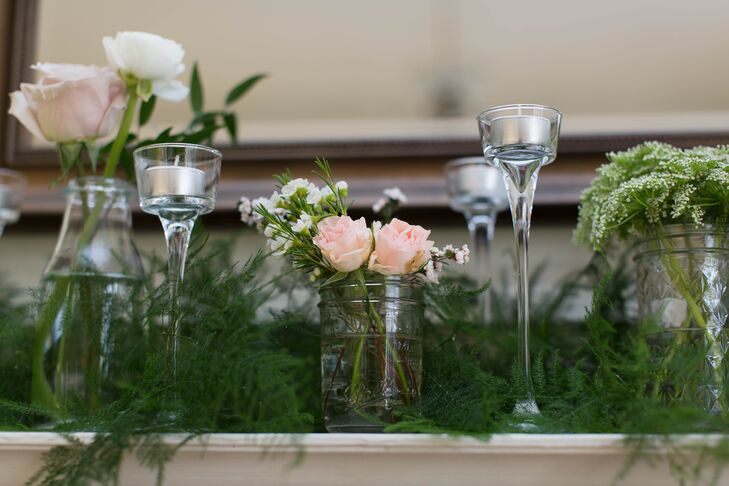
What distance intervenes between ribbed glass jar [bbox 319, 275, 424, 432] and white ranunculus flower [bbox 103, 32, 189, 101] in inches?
10.4

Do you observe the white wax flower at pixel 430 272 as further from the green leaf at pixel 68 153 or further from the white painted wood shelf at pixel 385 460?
the green leaf at pixel 68 153

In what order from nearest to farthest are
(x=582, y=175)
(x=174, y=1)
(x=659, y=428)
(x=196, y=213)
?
(x=659, y=428) < (x=196, y=213) < (x=582, y=175) < (x=174, y=1)

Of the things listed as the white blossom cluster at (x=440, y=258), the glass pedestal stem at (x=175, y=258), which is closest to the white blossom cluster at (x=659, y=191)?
the white blossom cluster at (x=440, y=258)

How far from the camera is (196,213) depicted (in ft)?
1.92

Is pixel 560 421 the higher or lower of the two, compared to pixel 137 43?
lower

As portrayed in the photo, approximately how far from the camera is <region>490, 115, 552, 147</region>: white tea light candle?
53 centimetres

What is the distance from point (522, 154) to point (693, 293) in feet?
0.56

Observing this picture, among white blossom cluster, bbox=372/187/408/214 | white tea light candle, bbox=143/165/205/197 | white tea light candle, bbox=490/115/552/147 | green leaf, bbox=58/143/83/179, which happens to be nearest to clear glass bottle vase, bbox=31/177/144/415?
green leaf, bbox=58/143/83/179

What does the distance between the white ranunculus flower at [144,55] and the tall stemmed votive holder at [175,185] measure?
0.12m

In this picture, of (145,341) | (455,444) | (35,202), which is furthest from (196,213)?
(35,202)

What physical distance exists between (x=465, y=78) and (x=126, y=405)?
64 cm

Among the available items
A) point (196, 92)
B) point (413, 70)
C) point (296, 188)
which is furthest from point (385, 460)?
point (413, 70)

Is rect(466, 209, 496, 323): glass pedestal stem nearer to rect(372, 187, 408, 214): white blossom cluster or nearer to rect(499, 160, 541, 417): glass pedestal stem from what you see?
rect(372, 187, 408, 214): white blossom cluster

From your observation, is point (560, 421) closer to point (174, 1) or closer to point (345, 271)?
point (345, 271)
